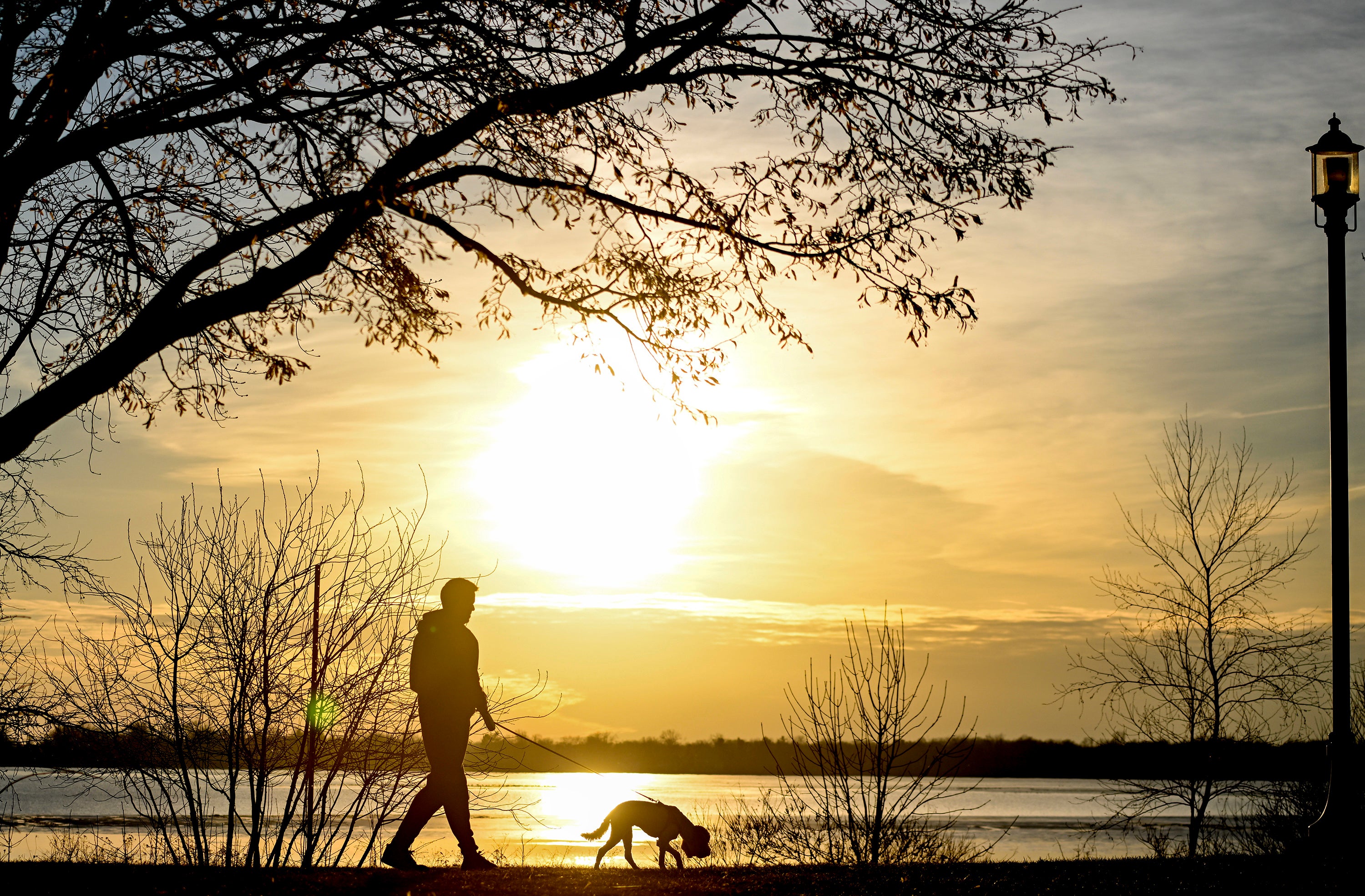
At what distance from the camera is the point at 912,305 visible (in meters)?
8.30

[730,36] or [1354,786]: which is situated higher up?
[730,36]

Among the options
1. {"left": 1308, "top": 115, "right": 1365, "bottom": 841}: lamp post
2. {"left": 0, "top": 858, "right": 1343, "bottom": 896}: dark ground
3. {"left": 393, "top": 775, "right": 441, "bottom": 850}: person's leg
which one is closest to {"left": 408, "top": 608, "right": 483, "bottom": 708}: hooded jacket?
{"left": 393, "top": 775, "right": 441, "bottom": 850}: person's leg

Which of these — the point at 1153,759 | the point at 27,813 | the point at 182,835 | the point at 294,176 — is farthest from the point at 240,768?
the point at 27,813

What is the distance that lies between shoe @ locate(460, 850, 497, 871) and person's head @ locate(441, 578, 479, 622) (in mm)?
1938

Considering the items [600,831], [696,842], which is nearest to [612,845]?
[600,831]

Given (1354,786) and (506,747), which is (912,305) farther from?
(506,747)

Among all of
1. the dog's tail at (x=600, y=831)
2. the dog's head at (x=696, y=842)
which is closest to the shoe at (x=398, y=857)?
the dog's tail at (x=600, y=831)

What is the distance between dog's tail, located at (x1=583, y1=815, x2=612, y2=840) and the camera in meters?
11.9

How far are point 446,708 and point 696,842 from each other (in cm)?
457

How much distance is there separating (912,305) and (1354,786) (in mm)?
5658

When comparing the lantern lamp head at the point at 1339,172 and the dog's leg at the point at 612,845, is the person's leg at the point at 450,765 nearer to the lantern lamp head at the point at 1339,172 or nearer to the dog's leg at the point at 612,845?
the dog's leg at the point at 612,845

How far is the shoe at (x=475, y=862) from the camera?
869 centimetres

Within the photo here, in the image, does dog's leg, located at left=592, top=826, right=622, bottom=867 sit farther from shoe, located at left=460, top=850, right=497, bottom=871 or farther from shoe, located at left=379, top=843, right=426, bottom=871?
shoe, located at left=379, top=843, right=426, bottom=871

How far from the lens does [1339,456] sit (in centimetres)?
949
